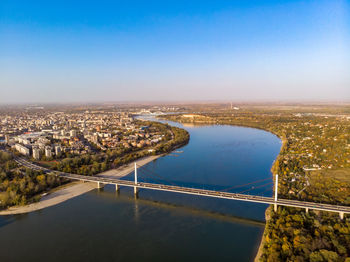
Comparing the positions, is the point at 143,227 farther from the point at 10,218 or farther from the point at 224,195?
the point at 10,218

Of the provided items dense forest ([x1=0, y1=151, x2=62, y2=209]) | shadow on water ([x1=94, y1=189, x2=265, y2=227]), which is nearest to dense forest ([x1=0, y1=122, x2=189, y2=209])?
dense forest ([x1=0, y1=151, x2=62, y2=209])

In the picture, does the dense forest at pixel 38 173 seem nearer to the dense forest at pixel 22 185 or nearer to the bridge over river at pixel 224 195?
the dense forest at pixel 22 185

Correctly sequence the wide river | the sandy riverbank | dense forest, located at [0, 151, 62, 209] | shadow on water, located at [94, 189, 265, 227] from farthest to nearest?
dense forest, located at [0, 151, 62, 209]
the sandy riverbank
shadow on water, located at [94, 189, 265, 227]
the wide river

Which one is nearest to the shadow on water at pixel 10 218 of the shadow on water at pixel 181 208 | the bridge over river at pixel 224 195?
the shadow on water at pixel 181 208

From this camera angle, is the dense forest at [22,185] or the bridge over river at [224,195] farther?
the dense forest at [22,185]

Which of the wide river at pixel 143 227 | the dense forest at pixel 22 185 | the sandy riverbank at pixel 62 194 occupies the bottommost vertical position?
the wide river at pixel 143 227

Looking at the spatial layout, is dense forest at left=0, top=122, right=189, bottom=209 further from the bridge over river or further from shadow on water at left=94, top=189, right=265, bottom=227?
shadow on water at left=94, top=189, right=265, bottom=227

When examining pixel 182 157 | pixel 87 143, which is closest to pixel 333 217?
pixel 182 157

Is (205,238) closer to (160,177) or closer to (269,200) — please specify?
(269,200)
